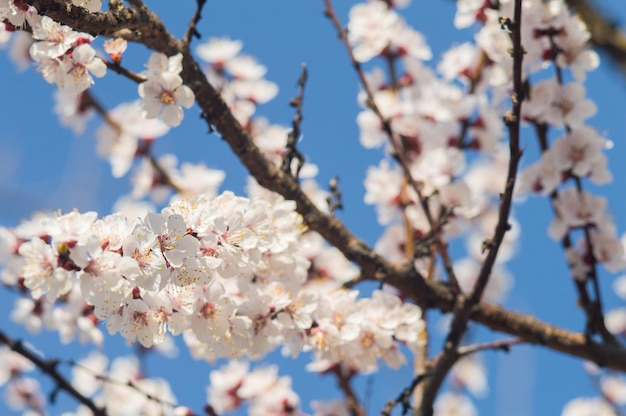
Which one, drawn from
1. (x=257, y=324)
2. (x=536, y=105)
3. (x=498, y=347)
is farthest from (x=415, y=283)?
(x=536, y=105)

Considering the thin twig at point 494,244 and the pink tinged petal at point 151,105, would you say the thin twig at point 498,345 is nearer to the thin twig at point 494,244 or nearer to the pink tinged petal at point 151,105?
the thin twig at point 494,244

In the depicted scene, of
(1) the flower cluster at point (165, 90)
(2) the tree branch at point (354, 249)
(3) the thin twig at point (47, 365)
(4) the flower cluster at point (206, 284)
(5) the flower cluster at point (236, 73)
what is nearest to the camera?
(4) the flower cluster at point (206, 284)

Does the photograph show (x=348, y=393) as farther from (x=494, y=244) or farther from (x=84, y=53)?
(x=84, y=53)

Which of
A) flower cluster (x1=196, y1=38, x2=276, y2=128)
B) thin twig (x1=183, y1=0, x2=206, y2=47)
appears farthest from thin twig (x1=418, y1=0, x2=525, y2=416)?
flower cluster (x1=196, y1=38, x2=276, y2=128)

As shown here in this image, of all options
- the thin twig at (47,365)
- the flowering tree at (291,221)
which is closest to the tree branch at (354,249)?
the flowering tree at (291,221)

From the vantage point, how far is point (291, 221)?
6.88 ft

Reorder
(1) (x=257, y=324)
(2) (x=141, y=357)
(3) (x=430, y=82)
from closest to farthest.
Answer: (1) (x=257, y=324), (2) (x=141, y=357), (3) (x=430, y=82)

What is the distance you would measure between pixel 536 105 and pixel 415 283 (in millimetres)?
783

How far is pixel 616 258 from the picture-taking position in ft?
9.06

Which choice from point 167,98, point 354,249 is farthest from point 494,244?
point 167,98

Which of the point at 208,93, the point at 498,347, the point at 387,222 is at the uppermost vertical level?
the point at 387,222

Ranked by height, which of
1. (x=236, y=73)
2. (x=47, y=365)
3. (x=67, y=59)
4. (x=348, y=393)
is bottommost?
(x=47, y=365)

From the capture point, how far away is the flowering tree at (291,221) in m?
1.62

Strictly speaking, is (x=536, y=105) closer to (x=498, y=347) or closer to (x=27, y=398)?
(x=498, y=347)
